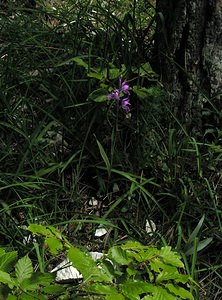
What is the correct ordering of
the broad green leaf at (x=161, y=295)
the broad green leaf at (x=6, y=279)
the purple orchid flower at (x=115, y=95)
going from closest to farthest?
the broad green leaf at (x=6, y=279), the broad green leaf at (x=161, y=295), the purple orchid flower at (x=115, y=95)

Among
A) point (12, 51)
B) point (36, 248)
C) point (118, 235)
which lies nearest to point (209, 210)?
point (118, 235)

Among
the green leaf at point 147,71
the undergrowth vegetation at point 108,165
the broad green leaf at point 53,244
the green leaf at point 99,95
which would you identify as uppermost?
the green leaf at point 147,71

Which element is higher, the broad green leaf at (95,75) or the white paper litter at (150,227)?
the broad green leaf at (95,75)

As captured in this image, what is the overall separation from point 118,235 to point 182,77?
841mm

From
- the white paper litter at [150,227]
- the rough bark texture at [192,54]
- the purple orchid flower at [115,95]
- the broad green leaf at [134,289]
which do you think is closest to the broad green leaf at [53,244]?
the broad green leaf at [134,289]

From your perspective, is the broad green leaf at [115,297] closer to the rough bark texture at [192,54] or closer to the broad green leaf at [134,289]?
the broad green leaf at [134,289]

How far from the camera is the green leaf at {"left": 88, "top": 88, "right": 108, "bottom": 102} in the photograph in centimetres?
286

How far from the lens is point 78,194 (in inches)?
114

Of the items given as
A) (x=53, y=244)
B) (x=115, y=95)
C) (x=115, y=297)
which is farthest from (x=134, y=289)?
(x=115, y=95)

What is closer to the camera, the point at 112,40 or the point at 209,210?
the point at 209,210

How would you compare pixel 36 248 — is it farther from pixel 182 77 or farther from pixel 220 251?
pixel 182 77

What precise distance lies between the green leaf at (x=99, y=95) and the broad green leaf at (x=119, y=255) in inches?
46.4

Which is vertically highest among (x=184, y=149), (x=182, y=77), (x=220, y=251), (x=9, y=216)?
(x=182, y=77)

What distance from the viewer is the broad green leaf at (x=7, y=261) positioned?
1.64m
